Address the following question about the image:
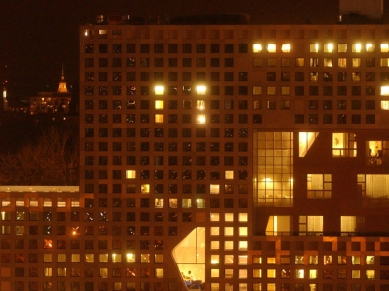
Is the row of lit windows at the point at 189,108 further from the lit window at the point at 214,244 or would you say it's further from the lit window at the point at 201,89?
the lit window at the point at 214,244

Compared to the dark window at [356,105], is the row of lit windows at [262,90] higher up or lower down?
higher up

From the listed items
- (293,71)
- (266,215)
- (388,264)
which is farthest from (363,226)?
(293,71)

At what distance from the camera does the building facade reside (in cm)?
2700

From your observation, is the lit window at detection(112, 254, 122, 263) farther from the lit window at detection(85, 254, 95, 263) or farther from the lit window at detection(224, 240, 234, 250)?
the lit window at detection(224, 240, 234, 250)

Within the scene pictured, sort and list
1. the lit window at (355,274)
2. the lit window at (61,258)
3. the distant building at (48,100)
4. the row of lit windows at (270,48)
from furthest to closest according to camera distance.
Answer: the distant building at (48,100)
the lit window at (61,258)
the row of lit windows at (270,48)
the lit window at (355,274)

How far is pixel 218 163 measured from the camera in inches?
1069

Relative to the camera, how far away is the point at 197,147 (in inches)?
1070

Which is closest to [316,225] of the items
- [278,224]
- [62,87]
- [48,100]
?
[278,224]

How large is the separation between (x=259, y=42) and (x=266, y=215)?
6245mm

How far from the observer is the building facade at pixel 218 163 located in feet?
88.6

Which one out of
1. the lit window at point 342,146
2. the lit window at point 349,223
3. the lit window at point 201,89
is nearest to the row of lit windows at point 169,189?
the lit window at point 201,89

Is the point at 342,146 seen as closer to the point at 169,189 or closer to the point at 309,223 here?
the point at 309,223

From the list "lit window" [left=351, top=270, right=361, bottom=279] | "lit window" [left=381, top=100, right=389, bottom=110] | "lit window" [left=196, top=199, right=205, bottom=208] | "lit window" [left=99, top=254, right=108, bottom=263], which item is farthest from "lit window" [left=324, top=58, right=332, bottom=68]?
"lit window" [left=99, top=254, right=108, bottom=263]

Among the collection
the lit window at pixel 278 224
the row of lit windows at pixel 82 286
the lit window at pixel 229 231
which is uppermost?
the lit window at pixel 278 224
